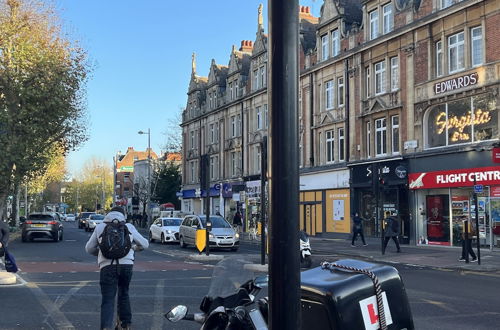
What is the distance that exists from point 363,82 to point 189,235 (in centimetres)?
1347

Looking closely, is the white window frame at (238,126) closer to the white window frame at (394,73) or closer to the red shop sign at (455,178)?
the white window frame at (394,73)

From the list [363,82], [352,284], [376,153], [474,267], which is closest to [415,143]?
[376,153]

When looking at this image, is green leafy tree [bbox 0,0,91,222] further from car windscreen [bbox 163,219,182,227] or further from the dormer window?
the dormer window

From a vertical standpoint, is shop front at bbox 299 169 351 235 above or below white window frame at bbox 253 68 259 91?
below

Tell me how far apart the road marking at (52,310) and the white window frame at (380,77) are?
2248 cm

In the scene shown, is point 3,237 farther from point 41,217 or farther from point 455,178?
point 41,217

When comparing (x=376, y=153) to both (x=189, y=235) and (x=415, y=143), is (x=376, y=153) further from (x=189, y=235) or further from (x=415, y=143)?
(x=189, y=235)

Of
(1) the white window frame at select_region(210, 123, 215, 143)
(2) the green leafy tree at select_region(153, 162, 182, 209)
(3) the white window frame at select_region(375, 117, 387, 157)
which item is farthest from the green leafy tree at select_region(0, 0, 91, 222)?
(2) the green leafy tree at select_region(153, 162, 182, 209)

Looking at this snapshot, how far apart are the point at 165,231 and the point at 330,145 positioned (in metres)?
12.0

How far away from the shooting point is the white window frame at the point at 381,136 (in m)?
29.7

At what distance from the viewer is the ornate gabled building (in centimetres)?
2356

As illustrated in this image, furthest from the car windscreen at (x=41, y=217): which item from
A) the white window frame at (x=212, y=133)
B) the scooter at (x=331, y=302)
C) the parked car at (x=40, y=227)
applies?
the scooter at (x=331, y=302)

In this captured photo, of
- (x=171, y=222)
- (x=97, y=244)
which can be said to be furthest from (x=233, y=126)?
(x=97, y=244)

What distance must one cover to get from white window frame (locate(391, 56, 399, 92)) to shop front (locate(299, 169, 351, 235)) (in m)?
5.93
